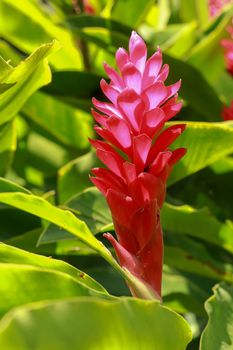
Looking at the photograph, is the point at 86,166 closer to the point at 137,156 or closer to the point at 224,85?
the point at 137,156

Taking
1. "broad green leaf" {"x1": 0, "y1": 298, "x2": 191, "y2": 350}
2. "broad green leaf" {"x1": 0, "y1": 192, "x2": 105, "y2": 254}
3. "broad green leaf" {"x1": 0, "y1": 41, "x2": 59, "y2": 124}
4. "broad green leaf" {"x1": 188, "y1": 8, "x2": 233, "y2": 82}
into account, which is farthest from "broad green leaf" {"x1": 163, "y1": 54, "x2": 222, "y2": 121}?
"broad green leaf" {"x1": 0, "y1": 298, "x2": 191, "y2": 350}

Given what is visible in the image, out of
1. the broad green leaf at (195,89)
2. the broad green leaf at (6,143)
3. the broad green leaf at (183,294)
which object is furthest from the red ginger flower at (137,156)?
the broad green leaf at (195,89)

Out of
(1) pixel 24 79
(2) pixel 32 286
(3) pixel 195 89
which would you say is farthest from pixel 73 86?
(2) pixel 32 286

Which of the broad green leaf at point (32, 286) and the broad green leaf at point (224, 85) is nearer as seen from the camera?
the broad green leaf at point (32, 286)

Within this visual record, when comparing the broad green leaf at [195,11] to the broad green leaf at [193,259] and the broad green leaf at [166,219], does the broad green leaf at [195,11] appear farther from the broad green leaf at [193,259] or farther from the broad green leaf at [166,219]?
the broad green leaf at [166,219]

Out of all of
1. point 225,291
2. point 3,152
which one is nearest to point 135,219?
point 225,291

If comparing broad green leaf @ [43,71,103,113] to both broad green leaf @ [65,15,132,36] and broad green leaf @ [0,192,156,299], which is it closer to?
broad green leaf @ [65,15,132,36]

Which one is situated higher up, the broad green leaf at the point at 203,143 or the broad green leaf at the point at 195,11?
the broad green leaf at the point at 203,143
